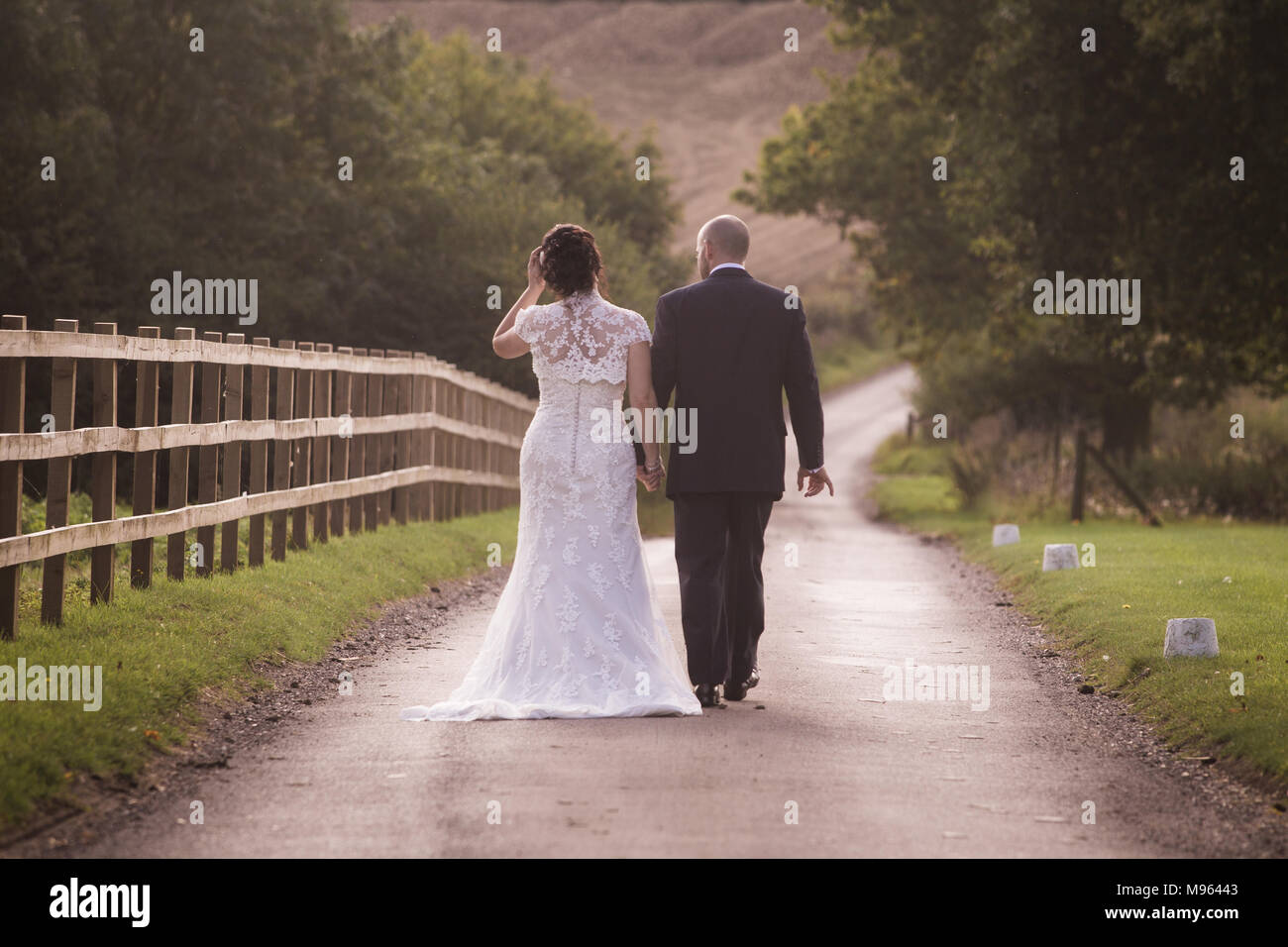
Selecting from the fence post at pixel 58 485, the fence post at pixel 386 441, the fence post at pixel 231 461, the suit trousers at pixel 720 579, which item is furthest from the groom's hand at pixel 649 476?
the fence post at pixel 386 441

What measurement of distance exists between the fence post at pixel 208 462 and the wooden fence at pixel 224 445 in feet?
0.04

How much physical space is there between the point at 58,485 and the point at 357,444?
20.8 feet

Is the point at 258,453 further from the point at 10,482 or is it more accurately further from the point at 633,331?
the point at 633,331

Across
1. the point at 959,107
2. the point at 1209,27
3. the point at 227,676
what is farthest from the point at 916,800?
the point at 959,107

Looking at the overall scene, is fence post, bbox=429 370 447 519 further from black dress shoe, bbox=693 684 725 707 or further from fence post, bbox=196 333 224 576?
black dress shoe, bbox=693 684 725 707

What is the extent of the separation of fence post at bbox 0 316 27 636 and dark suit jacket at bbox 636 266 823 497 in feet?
10.6

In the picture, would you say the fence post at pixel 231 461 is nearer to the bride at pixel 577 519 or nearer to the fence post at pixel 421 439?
the bride at pixel 577 519

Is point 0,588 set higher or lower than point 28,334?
lower

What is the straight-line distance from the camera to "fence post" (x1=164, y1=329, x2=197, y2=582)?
419 inches

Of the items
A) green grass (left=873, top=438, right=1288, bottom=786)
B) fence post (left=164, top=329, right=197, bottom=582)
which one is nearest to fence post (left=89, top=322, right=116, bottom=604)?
fence post (left=164, top=329, right=197, bottom=582)

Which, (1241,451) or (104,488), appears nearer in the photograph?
(104,488)

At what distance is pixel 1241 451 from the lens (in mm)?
27391

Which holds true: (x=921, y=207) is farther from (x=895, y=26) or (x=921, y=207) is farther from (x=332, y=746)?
(x=332, y=746)

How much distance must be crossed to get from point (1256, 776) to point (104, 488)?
6.24 metres
